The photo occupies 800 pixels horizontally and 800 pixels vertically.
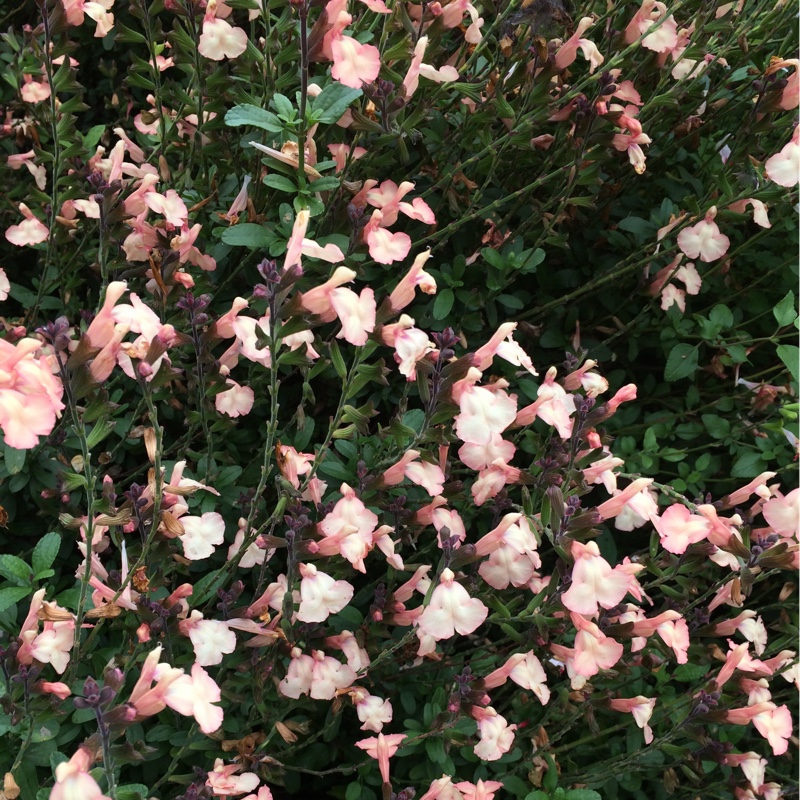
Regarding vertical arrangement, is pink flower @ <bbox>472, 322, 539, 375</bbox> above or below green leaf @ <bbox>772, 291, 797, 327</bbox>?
above

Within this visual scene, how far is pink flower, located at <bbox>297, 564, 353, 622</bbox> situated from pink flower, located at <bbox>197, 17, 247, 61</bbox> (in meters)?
1.15

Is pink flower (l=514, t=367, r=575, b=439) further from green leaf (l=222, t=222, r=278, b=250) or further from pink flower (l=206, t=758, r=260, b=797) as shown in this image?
pink flower (l=206, t=758, r=260, b=797)

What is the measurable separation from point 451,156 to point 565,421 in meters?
0.98

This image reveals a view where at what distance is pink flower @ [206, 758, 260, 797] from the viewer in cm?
152

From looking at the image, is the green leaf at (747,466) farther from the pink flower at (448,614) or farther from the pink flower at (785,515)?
the pink flower at (448,614)

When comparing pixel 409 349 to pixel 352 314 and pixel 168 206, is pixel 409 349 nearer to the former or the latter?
pixel 352 314

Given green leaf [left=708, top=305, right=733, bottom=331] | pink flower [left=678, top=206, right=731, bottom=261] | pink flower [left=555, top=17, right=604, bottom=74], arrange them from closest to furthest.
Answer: pink flower [left=555, top=17, right=604, bottom=74], pink flower [left=678, top=206, right=731, bottom=261], green leaf [left=708, top=305, right=733, bottom=331]

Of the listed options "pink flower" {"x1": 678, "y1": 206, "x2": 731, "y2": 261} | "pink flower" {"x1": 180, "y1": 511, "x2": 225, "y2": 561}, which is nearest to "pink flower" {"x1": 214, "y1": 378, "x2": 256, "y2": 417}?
"pink flower" {"x1": 180, "y1": 511, "x2": 225, "y2": 561}

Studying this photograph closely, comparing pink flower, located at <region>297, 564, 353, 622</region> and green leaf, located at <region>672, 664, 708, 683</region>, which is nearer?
pink flower, located at <region>297, 564, 353, 622</region>

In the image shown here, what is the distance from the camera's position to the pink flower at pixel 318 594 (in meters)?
1.56

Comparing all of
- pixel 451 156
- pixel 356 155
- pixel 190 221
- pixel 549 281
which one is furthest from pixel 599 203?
pixel 190 221

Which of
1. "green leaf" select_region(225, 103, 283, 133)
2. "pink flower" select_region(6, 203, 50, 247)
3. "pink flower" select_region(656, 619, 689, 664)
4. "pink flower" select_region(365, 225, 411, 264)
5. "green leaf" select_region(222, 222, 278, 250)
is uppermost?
"green leaf" select_region(225, 103, 283, 133)

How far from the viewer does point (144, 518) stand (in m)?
1.57

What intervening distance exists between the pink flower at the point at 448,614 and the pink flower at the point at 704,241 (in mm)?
1209
